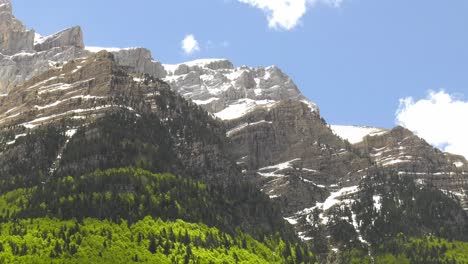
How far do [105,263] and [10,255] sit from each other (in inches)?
962

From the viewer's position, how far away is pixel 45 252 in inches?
7815

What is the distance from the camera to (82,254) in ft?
656

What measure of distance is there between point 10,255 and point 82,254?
60.7 ft

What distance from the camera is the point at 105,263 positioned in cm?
19788

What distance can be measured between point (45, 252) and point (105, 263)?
16312 millimetres

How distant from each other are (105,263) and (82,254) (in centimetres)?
710

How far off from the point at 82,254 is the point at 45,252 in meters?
9.68

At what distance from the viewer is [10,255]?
194 meters

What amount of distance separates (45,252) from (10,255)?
924cm

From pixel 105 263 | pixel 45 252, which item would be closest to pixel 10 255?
pixel 45 252

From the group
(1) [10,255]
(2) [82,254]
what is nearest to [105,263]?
(2) [82,254]

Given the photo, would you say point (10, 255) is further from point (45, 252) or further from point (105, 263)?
point (105, 263)

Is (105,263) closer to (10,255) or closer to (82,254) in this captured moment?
(82,254)
